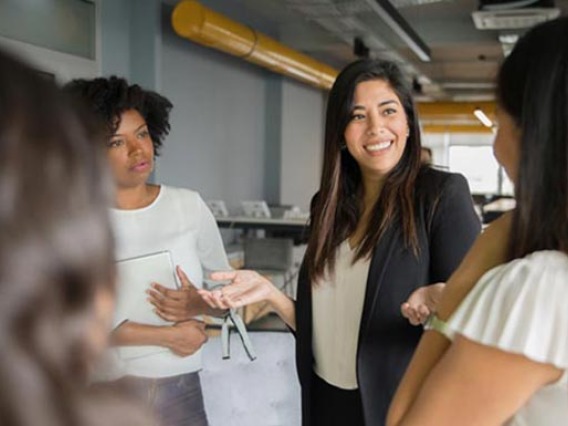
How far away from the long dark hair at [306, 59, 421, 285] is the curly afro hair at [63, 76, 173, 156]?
489 millimetres

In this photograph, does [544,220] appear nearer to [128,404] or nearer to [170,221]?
[128,404]

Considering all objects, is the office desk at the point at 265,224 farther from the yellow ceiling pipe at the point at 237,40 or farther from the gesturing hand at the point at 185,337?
the gesturing hand at the point at 185,337

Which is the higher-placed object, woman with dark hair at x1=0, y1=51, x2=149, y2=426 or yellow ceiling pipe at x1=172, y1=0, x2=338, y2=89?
yellow ceiling pipe at x1=172, y1=0, x2=338, y2=89

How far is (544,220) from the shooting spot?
2.25ft

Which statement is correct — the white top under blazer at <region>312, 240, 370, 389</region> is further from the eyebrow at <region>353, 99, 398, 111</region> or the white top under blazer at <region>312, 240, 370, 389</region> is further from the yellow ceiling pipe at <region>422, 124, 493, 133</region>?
the yellow ceiling pipe at <region>422, 124, 493, 133</region>

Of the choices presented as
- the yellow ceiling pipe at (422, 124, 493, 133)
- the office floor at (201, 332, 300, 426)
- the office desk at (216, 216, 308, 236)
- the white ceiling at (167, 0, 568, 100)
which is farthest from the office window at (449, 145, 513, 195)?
the office floor at (201, 332, 300, 426)

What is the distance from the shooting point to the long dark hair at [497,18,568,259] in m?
0.65

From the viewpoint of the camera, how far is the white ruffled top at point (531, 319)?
0.62m

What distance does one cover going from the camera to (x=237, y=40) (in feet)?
17.1

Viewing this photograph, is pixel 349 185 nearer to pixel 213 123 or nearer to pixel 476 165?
pixel 213 123

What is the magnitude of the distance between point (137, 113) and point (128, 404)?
1284 mm

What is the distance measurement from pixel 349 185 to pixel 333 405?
516 millimetres

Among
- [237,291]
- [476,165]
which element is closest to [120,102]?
[237,291]

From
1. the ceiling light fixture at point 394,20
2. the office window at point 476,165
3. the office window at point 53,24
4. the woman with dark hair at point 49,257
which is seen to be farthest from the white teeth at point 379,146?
the office window at point 476,165
